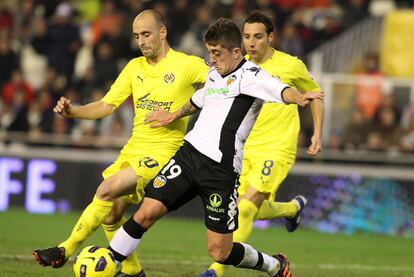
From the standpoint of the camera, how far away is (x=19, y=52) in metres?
21.3

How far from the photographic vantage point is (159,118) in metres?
9.65

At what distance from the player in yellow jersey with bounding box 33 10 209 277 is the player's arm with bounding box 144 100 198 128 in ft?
0.67

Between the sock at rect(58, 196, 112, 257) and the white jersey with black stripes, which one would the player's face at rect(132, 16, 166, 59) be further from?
the sock at rect(58, 196, 112, 257)

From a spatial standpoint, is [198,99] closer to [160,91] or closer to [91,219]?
[160,91]

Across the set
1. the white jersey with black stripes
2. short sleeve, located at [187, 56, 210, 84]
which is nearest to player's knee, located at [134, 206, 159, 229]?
the white jersey with black stripes

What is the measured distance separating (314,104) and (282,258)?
1611 millimetres

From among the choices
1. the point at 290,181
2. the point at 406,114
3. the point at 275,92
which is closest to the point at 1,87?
the point at 290,181

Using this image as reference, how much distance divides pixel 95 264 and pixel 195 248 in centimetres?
476

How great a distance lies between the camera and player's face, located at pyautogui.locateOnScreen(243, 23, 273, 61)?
1048cm

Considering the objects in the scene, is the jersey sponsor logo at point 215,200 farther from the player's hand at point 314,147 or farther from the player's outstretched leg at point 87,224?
the player's outstretched leg at point 87,224

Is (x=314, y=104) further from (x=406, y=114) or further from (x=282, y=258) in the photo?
(x=406, y=114)

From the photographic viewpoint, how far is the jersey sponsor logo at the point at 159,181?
29.1 feet

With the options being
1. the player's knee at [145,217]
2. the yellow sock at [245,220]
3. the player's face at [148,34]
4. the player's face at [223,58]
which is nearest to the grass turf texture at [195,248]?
the yellow sock at [245,220]

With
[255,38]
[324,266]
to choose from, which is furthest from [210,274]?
[324,266]
